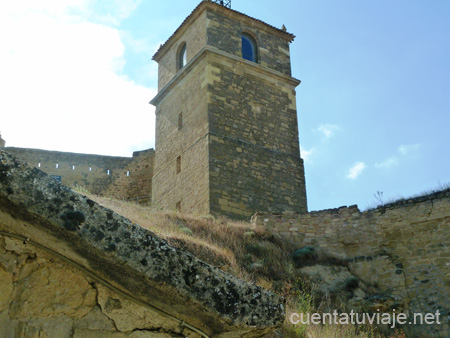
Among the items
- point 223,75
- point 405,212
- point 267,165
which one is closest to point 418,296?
point 405,212

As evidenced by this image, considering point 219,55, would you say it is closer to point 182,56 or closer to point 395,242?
point 182,56

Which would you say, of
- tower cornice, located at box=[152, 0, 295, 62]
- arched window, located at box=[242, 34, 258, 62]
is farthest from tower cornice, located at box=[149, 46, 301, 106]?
tower cornice, located at box=[152, 0, 295, 62]

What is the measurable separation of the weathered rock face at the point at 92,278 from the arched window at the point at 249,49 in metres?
19.0

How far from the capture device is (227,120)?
19.3 meters

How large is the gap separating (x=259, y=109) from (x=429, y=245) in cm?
882

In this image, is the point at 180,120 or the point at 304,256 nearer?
the point at 304,256

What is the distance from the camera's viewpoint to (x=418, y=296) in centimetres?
1275

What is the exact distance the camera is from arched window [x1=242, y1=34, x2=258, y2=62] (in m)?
21.3

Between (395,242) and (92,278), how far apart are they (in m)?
12.3

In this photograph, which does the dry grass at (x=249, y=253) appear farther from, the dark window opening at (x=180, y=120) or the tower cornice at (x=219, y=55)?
the tower cornice at (x=219, y=55)

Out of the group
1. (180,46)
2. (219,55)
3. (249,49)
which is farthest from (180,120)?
(249,49)

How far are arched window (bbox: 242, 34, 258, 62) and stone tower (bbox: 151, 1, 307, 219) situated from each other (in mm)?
44

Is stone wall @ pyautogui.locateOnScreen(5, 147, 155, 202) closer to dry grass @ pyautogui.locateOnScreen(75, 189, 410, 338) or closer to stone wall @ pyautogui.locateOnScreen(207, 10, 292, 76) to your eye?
stone wall @ pyautogui.locateOnScreen(207, 10, 292, 76)

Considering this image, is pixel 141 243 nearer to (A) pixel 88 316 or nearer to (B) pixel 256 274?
(A) pixel 88 316
